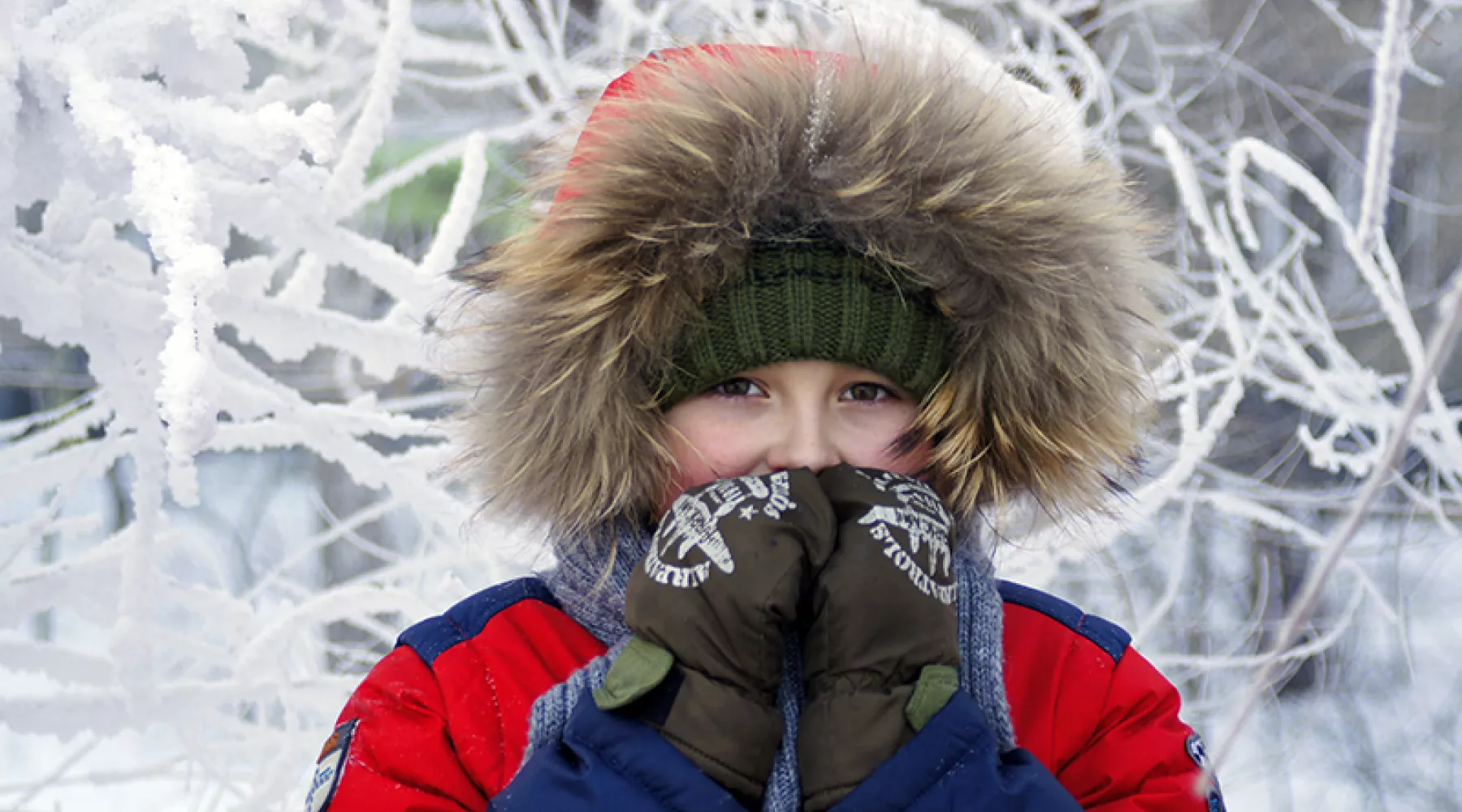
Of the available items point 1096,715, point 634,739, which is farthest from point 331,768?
point 1096,715

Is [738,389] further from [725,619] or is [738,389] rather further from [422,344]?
[422,344]

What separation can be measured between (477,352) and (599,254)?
0.24 m

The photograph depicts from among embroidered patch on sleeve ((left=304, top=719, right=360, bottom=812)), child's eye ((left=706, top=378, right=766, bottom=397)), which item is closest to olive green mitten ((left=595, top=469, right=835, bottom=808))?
child's eye ((left=706, top=378, right=766, bottom=397))

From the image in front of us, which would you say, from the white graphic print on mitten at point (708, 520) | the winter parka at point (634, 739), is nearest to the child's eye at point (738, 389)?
the white graphic print on mitten at point (708, 520)

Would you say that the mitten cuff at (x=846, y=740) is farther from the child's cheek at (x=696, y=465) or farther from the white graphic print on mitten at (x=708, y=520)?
the child's cheek at (x=696, y=465)

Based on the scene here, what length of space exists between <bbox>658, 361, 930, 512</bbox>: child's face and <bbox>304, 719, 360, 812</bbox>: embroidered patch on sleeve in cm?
42

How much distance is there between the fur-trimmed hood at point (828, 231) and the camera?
1.31m

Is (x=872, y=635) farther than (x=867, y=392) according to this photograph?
No

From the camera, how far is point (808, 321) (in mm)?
1272

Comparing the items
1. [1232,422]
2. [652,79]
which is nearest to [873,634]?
[652,79]

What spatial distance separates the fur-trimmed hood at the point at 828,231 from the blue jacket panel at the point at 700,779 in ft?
1.05

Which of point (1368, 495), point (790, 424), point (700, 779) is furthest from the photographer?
point (790, 424)

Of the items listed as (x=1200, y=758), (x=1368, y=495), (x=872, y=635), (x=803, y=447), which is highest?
(x=1368, y=495)

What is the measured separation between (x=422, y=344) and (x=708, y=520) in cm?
82
